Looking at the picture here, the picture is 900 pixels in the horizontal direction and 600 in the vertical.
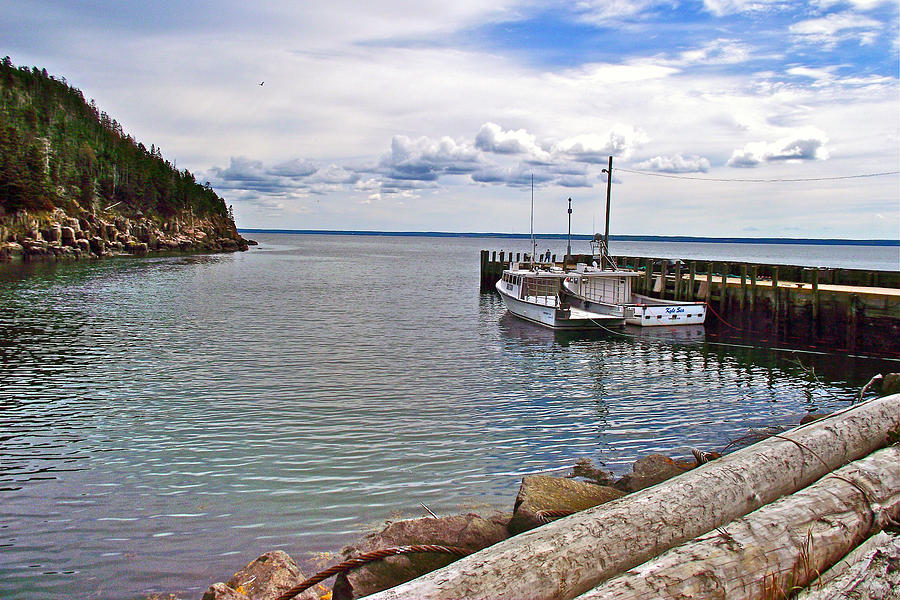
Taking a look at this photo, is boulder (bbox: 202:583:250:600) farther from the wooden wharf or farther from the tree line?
the tree line

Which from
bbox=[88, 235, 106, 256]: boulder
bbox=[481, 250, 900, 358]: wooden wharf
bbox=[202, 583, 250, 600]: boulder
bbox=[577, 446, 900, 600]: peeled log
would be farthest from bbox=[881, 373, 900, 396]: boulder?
bbox=[88, 235, 106, 256]: boulder

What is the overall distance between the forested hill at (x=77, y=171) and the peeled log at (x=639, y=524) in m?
94.7

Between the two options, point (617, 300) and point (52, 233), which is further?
point (52, 233)

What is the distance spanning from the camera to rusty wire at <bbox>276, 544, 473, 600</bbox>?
18.9ft

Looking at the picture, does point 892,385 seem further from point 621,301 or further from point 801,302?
point 621,301

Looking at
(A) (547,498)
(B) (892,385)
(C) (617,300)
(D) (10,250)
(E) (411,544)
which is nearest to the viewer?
(E) (411,544)

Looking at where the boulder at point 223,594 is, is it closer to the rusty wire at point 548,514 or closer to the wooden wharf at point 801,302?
the rusty wire at point 548,514

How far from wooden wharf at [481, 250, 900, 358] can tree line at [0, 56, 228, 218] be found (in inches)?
3281

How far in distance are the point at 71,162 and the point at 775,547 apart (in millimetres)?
139580

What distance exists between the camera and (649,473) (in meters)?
10.1

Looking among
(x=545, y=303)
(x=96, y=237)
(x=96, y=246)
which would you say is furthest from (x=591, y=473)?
(x=96, y=237)

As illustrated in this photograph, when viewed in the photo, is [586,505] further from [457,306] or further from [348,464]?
[457,306]

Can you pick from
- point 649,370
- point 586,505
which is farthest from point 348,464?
point 649,370

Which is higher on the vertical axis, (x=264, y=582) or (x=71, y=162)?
(x=71, y=162)
